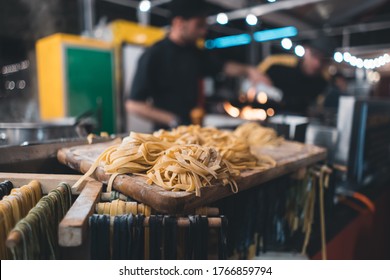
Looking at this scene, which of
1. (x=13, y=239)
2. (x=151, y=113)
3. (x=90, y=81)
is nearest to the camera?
(x=13, y=239)

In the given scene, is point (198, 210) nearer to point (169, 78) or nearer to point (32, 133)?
point (32, 133)

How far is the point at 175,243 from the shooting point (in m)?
0.80

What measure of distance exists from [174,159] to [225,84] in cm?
747

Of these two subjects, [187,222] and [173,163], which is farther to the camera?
[173,163]

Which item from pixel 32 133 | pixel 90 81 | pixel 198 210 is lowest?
pixel 198 210

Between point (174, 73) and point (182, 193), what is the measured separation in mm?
2172

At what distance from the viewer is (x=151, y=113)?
8.71 ft

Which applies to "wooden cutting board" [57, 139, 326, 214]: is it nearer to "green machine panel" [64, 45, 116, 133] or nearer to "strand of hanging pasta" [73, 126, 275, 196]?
"strand of hanging pasta" [73, 126, 275, 196]

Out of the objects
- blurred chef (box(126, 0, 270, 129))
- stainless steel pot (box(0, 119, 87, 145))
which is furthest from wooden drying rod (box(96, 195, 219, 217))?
blurred chef (box(126, 0, 270, 129))

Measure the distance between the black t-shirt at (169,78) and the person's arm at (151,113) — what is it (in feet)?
0.17

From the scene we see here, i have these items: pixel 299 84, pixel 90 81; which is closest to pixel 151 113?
pixel 90 81

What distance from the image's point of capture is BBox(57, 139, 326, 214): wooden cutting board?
2.78 feet

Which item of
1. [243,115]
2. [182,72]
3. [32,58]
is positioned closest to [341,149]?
[243,115]
